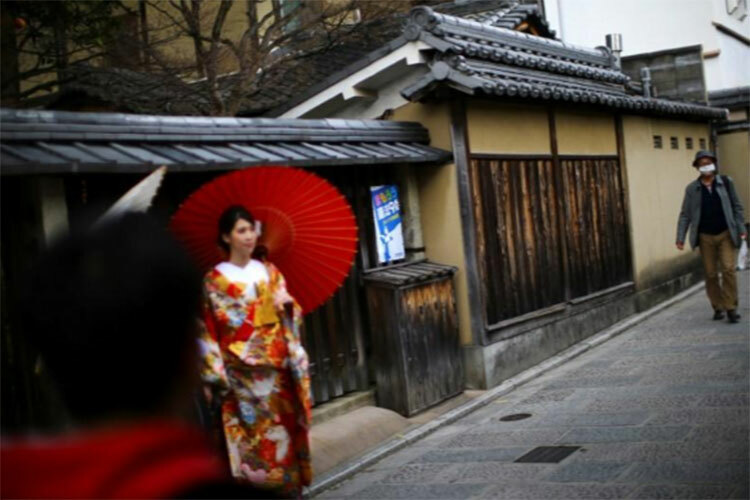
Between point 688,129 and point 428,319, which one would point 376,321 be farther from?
point 688,129

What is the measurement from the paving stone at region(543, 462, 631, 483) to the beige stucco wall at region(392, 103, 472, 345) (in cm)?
359

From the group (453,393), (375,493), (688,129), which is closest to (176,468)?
(375,493)

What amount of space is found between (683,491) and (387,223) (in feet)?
14.9

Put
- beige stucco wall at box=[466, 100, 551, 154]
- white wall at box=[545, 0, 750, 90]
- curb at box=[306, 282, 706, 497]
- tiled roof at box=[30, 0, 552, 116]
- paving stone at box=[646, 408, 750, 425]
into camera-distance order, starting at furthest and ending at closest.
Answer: white wall at box=[545, 0, 750, 90]
tiled roof at box=[30, 0, 552, 116]
beige stucco wall at box=[466, 100, 551, 154]
paving stone at box=[646, 408, 750, 425]
curb at box=[306, 282, 706, 497]

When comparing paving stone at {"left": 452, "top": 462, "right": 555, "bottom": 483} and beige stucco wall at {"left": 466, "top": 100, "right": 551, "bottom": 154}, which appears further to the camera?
beige stucco wall at {"left": 466, "top": 100, "right": 551, "bottom": 154}

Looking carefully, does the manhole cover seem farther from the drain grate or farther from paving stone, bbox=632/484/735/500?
paving stone, bbox=632/484/735/500

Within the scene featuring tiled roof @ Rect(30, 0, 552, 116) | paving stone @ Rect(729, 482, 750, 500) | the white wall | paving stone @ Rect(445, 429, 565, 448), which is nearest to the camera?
paving stone @ Rect(729, 482, 750, 500)

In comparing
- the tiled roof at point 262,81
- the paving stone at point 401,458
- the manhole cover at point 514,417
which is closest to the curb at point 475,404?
the paving stone at point 401,458

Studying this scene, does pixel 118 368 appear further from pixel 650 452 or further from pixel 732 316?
pixel 732 316

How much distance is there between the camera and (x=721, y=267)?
42.9 ft

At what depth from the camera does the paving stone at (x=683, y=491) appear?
6.20m

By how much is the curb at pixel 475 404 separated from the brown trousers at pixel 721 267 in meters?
1.41

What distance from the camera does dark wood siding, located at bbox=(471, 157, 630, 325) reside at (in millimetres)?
11273

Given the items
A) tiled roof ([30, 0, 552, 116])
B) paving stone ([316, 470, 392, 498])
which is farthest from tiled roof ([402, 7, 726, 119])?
paving stone ([316, 470, 392, 498])
